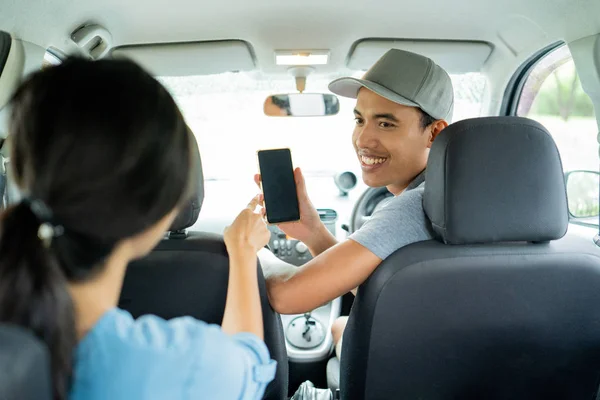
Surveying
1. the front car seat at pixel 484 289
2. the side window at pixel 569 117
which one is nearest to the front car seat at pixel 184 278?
the front car seat at pixel 484 289

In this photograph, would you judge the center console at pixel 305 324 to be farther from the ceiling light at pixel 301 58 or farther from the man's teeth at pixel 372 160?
the man's teeth at pixel 372 160

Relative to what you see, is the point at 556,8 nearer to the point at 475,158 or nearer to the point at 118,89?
the point at 475,158

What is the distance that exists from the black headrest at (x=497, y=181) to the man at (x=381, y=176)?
218 mm

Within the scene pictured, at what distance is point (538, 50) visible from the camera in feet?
9.20

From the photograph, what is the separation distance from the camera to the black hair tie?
0.81m

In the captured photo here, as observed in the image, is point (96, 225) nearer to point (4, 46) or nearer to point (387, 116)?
point (387, 116)

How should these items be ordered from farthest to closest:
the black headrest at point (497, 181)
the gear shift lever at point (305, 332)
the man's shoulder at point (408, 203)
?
the gear shift lever at point (305, 332) → the man's shoulder at point (408, 203) → the black headrest at point (497, 181)

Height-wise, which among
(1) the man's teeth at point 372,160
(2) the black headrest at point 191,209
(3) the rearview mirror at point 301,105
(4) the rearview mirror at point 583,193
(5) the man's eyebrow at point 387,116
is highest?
(3) the rearview mirror at point 301,105

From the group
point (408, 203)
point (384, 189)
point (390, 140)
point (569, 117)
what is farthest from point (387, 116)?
point (569, 117)

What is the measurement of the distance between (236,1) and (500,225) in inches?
66.4

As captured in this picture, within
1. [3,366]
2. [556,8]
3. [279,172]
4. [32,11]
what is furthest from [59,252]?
[556,8]

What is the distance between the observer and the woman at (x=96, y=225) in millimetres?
792

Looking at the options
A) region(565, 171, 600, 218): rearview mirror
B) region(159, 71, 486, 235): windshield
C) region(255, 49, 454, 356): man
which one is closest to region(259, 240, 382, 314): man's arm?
region(255, 49, 454, 356): man

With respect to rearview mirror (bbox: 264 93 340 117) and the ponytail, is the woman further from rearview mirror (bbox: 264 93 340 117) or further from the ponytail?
rearview mirror (bbox: 264 93 340 117)
